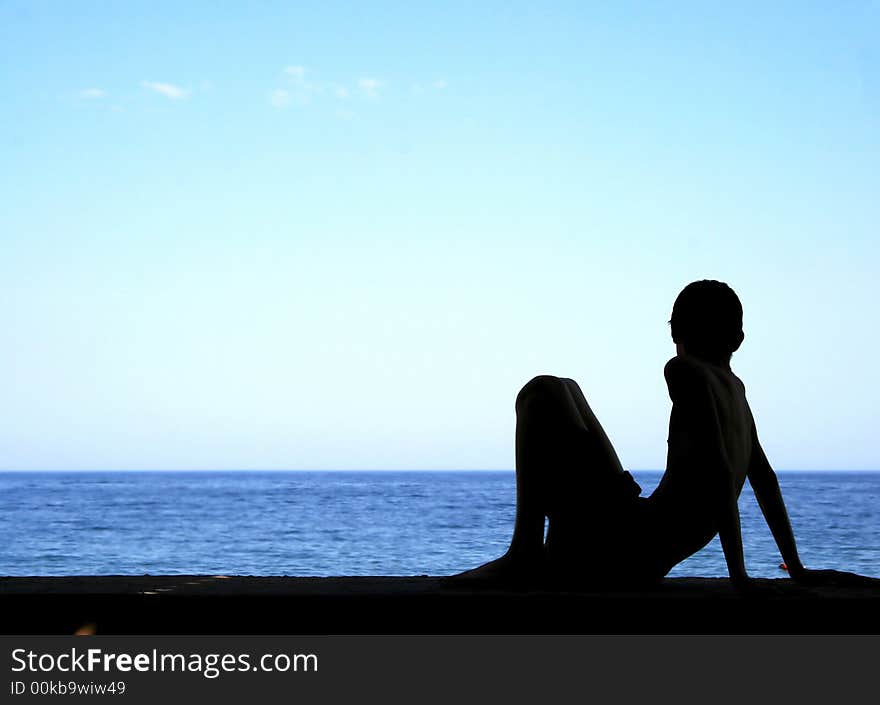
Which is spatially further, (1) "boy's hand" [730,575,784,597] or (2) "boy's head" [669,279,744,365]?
(2) "boy's head" [669,279,744,365]

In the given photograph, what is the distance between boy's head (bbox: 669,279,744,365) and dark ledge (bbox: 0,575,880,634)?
1017 millimetres

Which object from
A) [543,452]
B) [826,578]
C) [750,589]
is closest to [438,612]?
[543,452]

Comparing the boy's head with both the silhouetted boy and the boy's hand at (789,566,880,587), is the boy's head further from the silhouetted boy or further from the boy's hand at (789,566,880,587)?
the boy's hand at (789,566,880,587)

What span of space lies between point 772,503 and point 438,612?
154 centimetres

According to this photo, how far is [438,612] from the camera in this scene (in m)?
3.73

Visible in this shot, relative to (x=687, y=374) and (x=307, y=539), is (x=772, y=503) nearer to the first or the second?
(x=687, y=374)

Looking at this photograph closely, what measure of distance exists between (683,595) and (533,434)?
2.81 ft

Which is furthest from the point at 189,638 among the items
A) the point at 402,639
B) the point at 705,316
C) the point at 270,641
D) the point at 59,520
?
the point at 59,520

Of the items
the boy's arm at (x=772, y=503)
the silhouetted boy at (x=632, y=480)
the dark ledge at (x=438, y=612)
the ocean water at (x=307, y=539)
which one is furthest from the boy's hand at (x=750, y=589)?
the ocean water at (x=307, y=539)

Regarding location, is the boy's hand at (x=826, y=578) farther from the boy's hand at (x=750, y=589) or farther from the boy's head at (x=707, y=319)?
the boy's head at (x=707, y=319)

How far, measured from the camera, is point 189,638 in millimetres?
3752

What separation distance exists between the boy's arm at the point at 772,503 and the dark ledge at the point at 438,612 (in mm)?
329

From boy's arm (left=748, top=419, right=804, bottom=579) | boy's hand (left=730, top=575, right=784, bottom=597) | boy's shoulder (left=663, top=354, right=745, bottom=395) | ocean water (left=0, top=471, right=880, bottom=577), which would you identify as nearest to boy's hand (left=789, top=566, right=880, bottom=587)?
boy's arm (left=748, top=419, right=804, bottom=579)

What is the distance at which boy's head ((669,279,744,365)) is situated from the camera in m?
4.12
